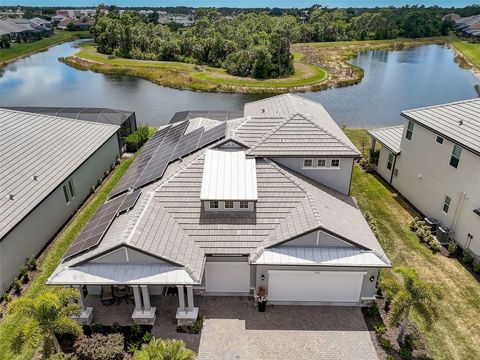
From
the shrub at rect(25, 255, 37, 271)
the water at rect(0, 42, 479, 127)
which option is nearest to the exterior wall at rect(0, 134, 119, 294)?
the shrub at rect(25, 255, 37, 271)

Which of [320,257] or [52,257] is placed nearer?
[320,257]

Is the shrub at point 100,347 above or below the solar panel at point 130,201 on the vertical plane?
below

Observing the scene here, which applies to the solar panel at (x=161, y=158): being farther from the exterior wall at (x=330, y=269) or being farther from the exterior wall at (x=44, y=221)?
the exterior wall at (x=330, y=269)

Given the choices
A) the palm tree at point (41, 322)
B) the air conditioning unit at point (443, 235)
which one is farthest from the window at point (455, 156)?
A: the palm tree at point (41, 322)

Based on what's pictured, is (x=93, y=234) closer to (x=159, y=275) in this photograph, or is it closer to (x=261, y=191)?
(x=159, y=275)

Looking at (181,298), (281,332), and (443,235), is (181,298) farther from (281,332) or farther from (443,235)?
(443,235)

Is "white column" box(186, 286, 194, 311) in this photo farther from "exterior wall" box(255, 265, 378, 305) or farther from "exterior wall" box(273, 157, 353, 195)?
"exterior wall" box(273, 157, 353, 195)

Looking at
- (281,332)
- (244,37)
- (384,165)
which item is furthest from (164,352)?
(244,37)
